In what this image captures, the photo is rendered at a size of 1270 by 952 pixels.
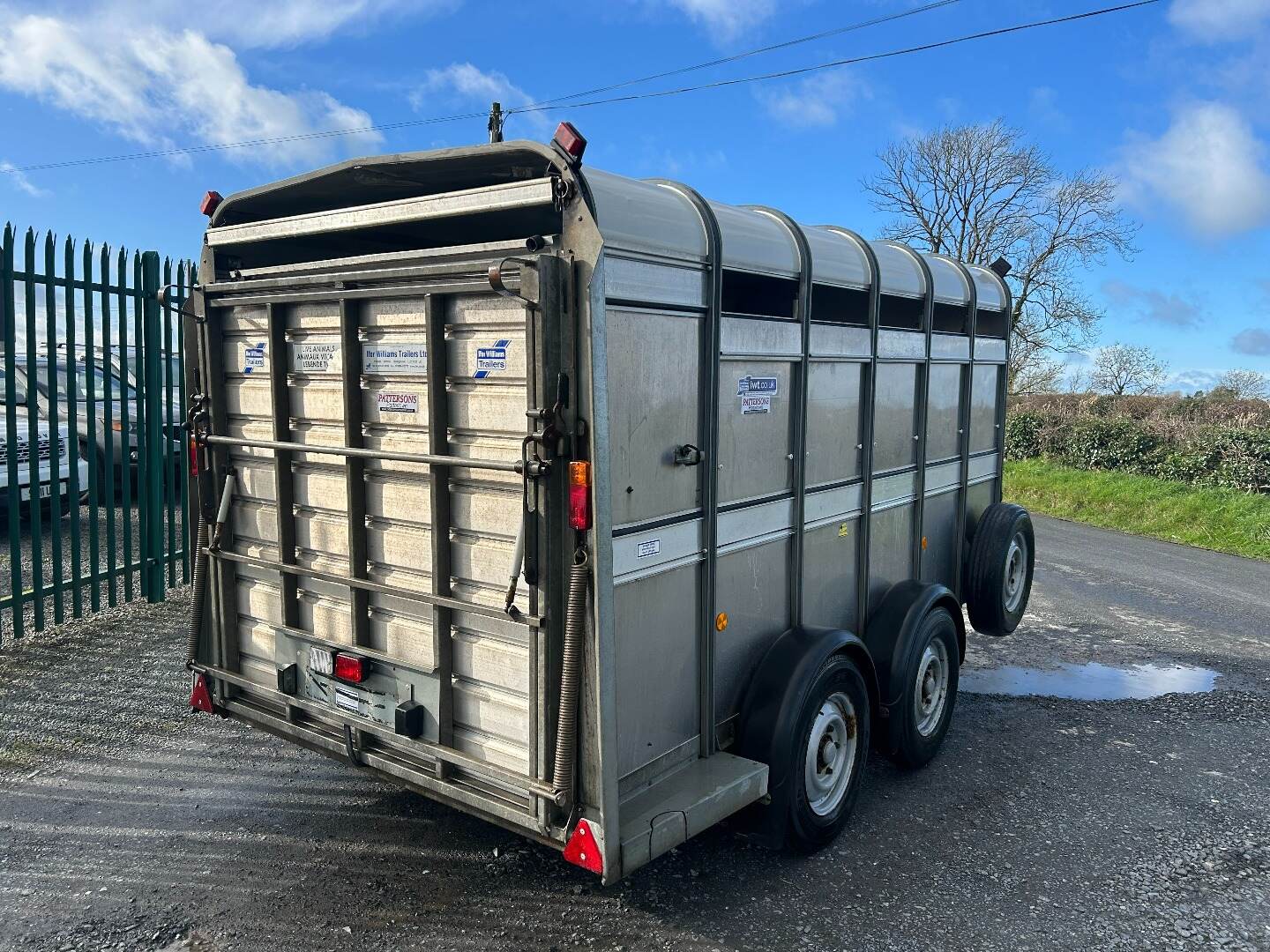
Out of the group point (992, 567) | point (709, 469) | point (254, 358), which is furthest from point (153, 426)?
point (992, 567)

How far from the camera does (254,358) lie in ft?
14.3

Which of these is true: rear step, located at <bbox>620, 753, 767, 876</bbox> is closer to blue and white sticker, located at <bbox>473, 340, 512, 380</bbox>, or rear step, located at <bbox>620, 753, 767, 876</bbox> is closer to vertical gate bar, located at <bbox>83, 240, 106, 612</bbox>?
blue and white sticker, located at <bbox>473, 340, 512, 380</bbox>

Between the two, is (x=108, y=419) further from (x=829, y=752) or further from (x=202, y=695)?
(x=829, y=752)

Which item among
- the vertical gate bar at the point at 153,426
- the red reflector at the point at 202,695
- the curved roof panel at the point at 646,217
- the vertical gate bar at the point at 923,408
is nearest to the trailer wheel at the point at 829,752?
the vertical gate bar at the point at 923,408

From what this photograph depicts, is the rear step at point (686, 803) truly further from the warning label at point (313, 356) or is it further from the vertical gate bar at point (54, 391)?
the vertical gate bar at point (54, 391)

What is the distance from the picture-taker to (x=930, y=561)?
623 cm

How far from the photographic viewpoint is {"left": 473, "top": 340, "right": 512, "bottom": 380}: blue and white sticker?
11.3ft

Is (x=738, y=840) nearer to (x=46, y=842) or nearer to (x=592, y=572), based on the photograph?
(x=592, y=572)

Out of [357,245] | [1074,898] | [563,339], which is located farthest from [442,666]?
[1074,898]

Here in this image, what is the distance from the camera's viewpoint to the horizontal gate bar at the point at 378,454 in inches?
135

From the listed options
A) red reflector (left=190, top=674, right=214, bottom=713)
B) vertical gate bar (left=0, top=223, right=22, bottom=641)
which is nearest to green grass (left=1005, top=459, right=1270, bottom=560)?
red reflector (left=190, top=674, right=214, bottom=713)

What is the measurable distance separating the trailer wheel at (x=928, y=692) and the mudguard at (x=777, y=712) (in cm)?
91

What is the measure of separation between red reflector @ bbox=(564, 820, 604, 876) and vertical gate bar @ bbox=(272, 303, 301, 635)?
1785mm

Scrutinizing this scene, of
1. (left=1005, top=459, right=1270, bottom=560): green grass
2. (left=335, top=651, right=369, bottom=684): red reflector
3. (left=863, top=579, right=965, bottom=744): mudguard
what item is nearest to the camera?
(left=335, top=651, right=369, bottom=684): red reflector
